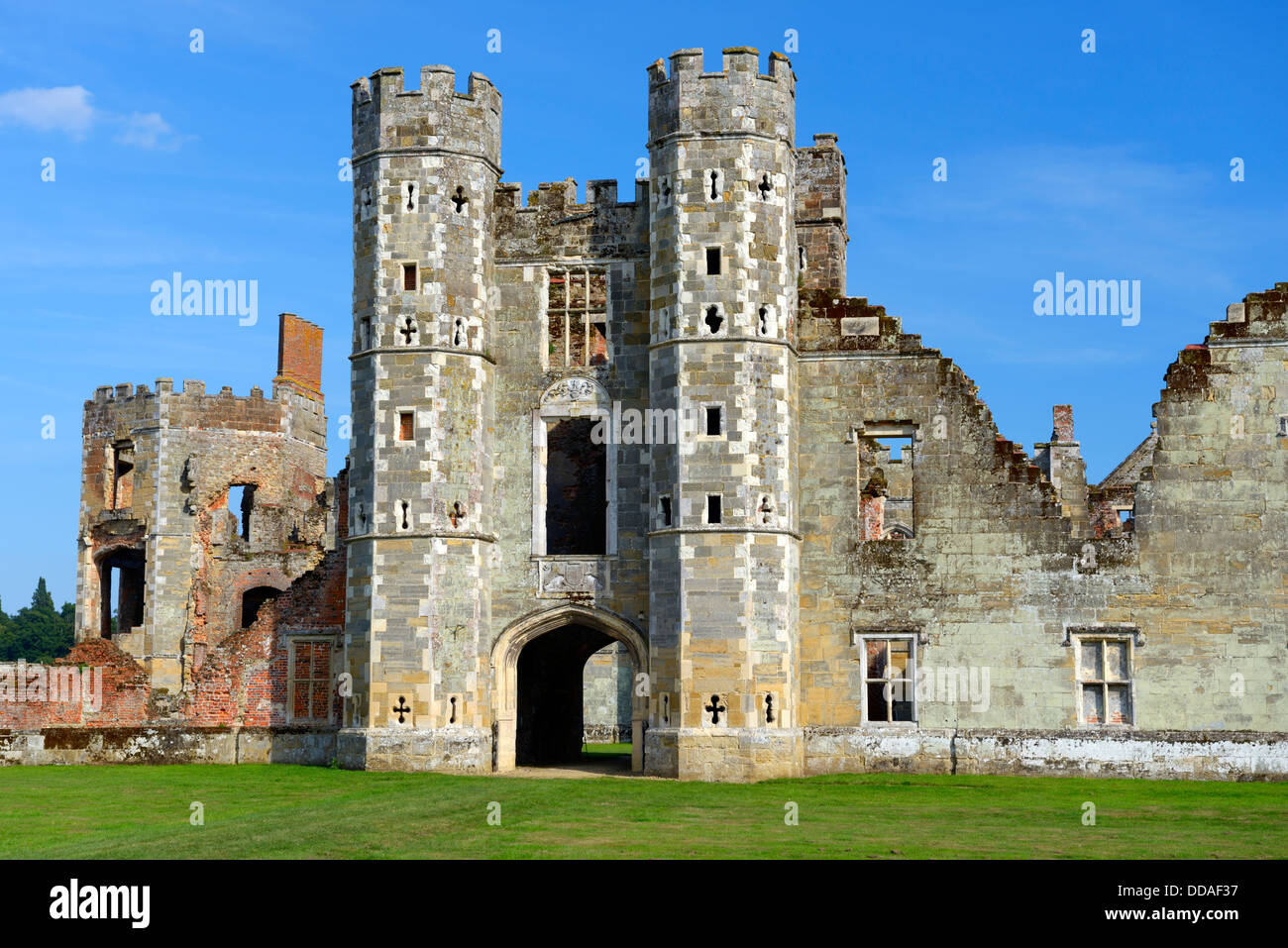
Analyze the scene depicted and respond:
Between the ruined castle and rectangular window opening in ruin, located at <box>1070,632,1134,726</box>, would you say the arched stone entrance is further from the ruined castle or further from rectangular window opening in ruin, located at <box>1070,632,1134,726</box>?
rectangular window opening in ruin, located at <box>1070,632,1134,726</box>

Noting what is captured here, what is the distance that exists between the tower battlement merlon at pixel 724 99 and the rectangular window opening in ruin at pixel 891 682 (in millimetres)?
9950

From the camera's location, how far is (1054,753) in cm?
2898

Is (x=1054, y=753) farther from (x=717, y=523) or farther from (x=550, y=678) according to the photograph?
(x=550, y=678)

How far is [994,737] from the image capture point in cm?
2923

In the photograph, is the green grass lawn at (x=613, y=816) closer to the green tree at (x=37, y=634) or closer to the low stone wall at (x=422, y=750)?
the low stone wall at (x=422, y=750)

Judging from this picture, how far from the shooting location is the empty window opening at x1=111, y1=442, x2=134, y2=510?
2119 inches

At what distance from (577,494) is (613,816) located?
1395cm

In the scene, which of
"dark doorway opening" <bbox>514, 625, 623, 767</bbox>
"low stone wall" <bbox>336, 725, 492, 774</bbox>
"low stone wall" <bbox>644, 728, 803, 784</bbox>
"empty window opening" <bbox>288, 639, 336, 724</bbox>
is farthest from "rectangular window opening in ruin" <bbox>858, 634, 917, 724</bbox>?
"empty window opening" <bbox>288, 639, 336, 724</bbox>

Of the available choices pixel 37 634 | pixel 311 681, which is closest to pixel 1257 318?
pixel 311 681

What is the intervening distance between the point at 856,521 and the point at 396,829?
45.3 ft

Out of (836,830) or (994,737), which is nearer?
(836,830)

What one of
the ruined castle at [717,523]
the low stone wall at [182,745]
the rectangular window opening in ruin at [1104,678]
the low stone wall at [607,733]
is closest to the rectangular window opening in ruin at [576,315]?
the ruined castle at [717,523]
